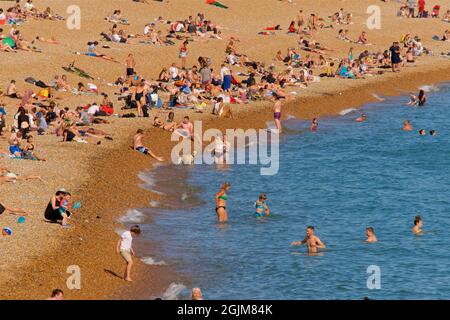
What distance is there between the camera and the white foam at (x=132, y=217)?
32.2 m

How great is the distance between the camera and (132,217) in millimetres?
32656

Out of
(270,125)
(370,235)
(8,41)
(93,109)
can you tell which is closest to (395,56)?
(270,125)

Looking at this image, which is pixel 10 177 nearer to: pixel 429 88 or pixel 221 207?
pixel 221 207

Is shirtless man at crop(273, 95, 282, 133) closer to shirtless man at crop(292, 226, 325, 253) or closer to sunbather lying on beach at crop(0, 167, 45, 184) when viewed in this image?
sunbather lying on beach at crop(0, 167, 45, 184)

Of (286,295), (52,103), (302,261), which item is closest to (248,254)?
(302,261)

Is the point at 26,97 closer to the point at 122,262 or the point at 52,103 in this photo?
the point at 52,103

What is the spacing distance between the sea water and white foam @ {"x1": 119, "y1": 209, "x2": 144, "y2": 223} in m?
0.11

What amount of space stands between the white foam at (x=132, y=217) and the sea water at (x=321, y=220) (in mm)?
107

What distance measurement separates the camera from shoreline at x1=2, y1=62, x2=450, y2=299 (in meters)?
25.5

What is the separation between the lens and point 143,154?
40781mm

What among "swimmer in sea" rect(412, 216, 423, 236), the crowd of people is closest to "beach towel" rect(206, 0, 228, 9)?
the crowd of people

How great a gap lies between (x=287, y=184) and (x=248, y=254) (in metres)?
10.1

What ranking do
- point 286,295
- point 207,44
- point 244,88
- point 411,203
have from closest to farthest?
point 286,295 < point 411,203 < point 244,88 < point 207,44

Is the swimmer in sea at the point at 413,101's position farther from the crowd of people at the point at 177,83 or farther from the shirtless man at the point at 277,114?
the shirtless man at the point at 277,114
